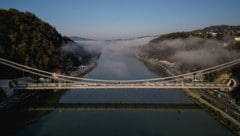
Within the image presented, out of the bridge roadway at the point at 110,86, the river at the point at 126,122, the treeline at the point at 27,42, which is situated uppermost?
the treeline at the point at 27,42

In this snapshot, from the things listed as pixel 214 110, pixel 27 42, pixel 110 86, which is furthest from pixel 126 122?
pixel 27 42

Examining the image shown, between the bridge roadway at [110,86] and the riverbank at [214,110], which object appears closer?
the riverbank at [214,110]

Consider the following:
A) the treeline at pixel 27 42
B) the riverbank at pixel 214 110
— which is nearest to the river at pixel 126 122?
the riverbank at pixel 214 110

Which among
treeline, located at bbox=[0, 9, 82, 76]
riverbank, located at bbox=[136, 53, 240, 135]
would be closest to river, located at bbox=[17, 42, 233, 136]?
riverbank, located at bbox=[136, 53, 240, 135]

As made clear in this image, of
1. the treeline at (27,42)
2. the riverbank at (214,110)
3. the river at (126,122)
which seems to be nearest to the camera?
the river at (126,122)

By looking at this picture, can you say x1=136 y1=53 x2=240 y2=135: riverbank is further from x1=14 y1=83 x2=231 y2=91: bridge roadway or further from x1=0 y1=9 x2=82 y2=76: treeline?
x1=0 y1=9 x2=82 y2=76: treeline

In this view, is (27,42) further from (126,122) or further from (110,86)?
(126,122)

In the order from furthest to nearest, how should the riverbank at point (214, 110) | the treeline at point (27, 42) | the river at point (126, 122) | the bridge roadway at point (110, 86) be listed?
the treeline at point (27, 42), the bridge roadway at point (110, 86), the riverbank at point (214, 110), the river at point (126, 122)

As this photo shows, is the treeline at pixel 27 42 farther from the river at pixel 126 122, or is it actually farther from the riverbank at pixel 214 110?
the riverbank at pixel 214 110

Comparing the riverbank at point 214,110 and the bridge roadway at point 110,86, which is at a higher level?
the bridge roadway at point 110,86
